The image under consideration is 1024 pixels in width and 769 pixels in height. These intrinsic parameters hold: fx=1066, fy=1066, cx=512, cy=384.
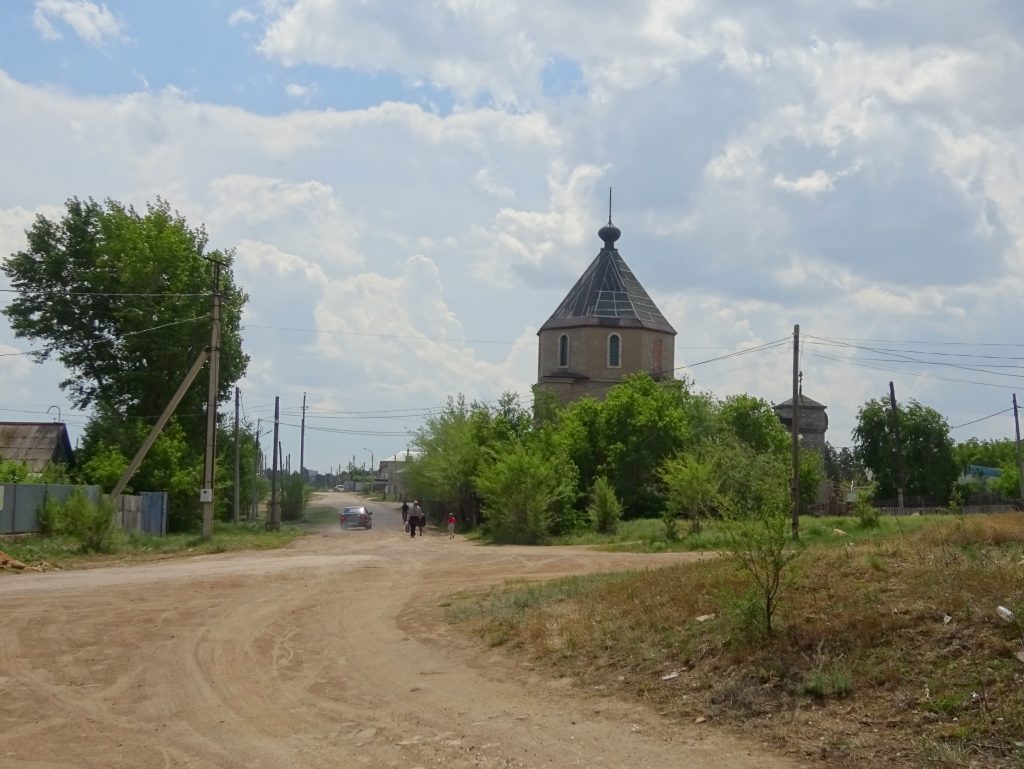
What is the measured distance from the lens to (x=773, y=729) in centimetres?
870

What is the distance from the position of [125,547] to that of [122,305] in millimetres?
20826

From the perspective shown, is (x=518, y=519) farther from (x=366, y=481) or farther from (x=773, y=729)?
(x=366, y=481)

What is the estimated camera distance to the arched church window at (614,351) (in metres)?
77.7

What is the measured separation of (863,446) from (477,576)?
2363 inches

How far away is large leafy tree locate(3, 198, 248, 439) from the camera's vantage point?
4975cm

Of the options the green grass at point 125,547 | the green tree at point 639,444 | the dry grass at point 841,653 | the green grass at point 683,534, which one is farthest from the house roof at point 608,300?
the dry grass at point 841,653

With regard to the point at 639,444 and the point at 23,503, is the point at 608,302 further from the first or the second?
the point at 23,503

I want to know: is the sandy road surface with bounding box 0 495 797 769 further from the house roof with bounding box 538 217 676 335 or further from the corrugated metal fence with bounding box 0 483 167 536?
the house roof with bounding box 538 217 676 335

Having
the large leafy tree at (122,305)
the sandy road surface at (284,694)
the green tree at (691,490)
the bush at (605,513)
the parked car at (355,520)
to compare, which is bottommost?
the sandy road surface at (284,694)

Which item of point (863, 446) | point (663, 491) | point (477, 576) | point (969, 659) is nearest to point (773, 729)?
point (969, 659)

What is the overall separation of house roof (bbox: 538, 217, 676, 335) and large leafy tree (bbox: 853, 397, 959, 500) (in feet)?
54.5

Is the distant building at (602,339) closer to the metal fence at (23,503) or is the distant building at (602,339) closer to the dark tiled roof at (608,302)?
A: the dark tiled roof at (608,302)

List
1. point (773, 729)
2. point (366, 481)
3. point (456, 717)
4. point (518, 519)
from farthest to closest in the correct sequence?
1. point (366, 481)
2. point (518, 519)
3. point (456, 717)
4. point (773, 729)

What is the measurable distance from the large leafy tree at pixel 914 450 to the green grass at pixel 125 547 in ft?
165
